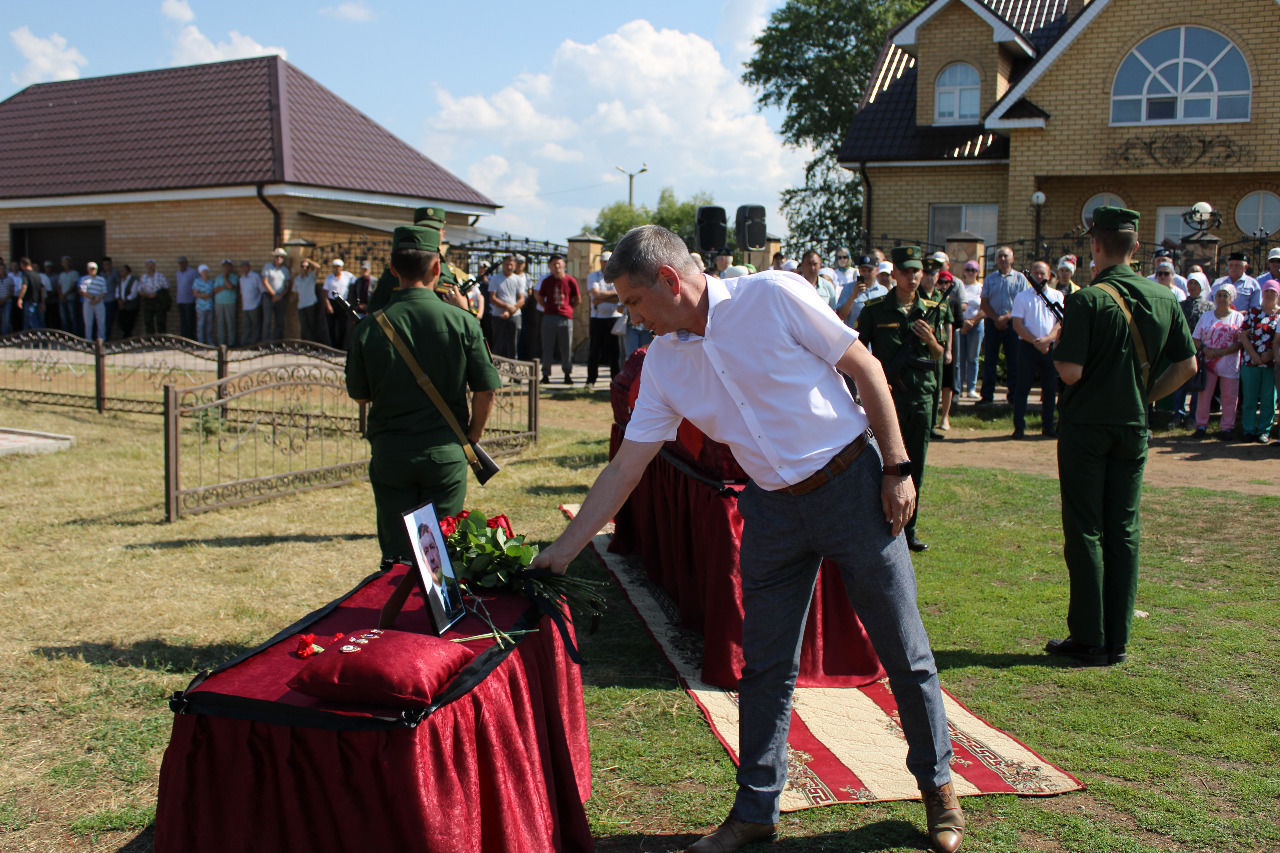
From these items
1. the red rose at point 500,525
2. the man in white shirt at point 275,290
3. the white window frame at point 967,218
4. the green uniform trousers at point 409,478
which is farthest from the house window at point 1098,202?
the red rose at point 500,525

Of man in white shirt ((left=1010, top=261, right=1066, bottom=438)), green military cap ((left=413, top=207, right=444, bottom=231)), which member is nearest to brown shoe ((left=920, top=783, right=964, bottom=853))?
green military cap ((left=413, top=207, right=444, bottom=231))

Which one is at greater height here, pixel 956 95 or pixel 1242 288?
pixel 956 95

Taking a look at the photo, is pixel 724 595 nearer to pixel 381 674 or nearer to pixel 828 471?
pixel 828 471

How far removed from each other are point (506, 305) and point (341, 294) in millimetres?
4189

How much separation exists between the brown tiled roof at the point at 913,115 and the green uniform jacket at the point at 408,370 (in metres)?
20.8

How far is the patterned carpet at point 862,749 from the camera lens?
12.7 feet

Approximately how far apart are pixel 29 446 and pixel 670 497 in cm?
819

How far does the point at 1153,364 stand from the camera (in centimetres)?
508

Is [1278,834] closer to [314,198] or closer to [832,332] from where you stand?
[832,332]

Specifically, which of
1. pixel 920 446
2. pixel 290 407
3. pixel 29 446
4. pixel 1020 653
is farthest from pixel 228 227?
pixel 1020 653

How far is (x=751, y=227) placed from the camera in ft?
42.1

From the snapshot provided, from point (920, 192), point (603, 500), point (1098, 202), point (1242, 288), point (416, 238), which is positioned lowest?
point (603, 500)

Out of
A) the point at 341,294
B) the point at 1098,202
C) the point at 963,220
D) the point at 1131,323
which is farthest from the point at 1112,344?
the point at 963,220

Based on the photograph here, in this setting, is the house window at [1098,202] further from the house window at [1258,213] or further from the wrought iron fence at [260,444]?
the wrought iron fence at [260,444]
